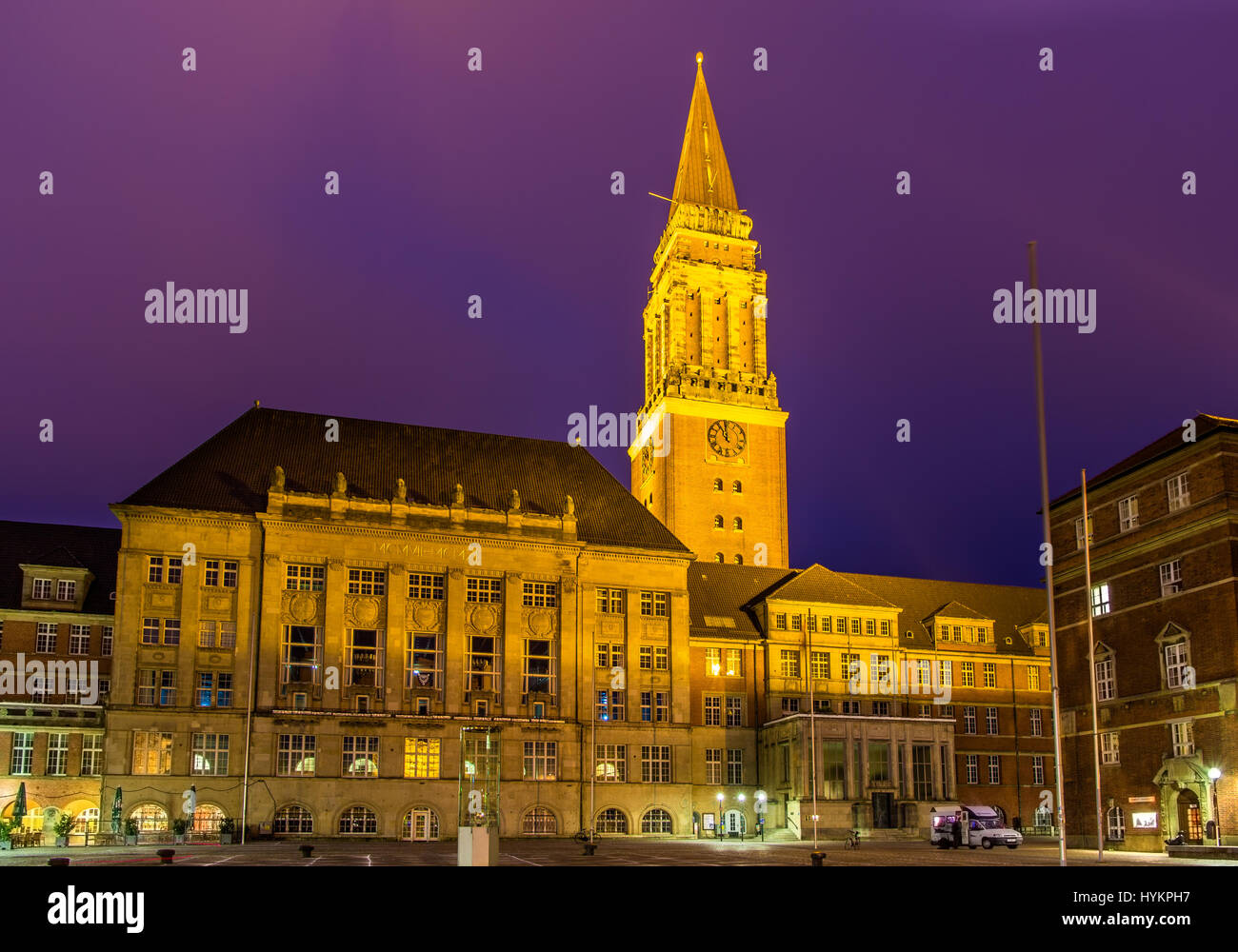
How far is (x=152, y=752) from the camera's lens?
7088cm

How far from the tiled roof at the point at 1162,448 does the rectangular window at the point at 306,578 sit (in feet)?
140

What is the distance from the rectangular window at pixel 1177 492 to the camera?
57.6m

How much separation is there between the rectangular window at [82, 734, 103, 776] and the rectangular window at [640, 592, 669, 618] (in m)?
34.1

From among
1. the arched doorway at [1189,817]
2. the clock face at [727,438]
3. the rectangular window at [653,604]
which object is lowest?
the arched doorway at [1189,817]

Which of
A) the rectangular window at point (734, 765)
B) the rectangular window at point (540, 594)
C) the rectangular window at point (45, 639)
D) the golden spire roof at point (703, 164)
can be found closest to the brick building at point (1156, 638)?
the rectangular window at point (734, 765)

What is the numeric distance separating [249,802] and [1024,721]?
54671 millimetres

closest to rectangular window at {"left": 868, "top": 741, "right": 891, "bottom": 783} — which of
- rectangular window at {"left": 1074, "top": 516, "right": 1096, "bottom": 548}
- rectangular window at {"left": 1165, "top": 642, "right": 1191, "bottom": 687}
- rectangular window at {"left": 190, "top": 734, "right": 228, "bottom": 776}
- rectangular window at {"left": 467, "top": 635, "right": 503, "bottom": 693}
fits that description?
rectangular window at {"left": 1074, "top": 516, "right": 1096, "bottom": 548}

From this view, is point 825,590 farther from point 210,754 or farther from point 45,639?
point 45,639

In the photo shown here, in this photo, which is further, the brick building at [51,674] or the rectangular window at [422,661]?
the rectangular window at [422,661]

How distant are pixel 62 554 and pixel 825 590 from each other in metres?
49.8

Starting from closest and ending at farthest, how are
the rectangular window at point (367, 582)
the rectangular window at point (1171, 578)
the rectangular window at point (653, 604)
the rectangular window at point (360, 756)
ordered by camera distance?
the rectangular window at point (1171, 578)
the rectangular window at point (360, 756)
the rectangular window at point (367, 582)
the rectangular window at point (653, 604)

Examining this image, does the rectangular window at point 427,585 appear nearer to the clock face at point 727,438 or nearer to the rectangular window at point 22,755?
→ the rectangular window at point 22,755
